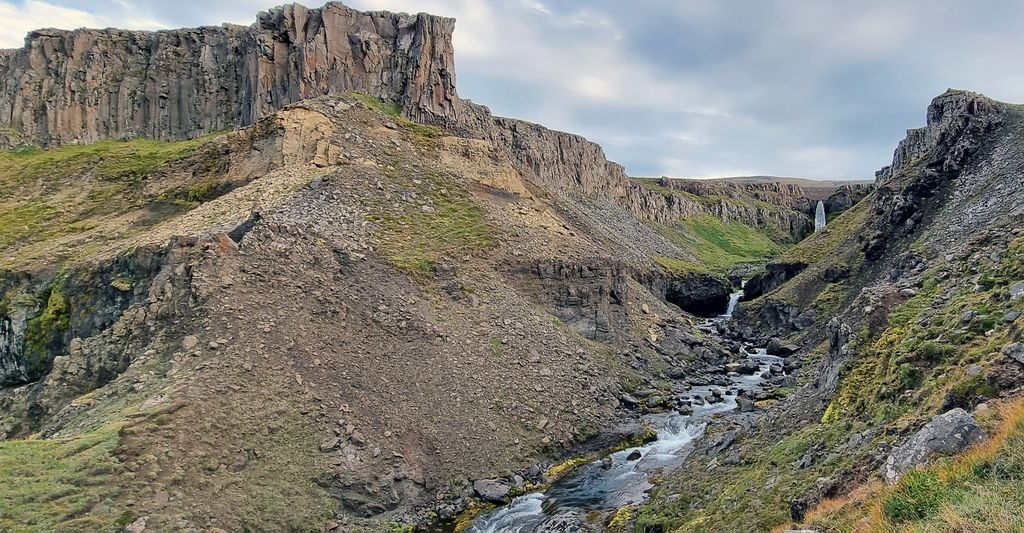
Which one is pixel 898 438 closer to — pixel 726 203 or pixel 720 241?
pixel 720 241

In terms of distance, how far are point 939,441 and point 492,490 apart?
15380 mm

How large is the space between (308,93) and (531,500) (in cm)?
3564

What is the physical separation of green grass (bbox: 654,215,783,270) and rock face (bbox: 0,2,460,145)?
246ft

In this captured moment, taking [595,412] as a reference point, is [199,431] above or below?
above

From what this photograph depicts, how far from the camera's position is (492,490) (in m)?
20.9

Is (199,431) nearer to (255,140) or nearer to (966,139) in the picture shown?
(255,140)

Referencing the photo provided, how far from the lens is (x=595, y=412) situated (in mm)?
27312

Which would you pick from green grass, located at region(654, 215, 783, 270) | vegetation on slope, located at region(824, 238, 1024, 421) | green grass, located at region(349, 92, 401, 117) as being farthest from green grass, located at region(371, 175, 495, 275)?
green grass, located at region(654, 215, 783, 270)

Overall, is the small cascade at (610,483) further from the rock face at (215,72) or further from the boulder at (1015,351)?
the rock face at (215,72)

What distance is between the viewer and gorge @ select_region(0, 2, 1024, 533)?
1409 centimetres

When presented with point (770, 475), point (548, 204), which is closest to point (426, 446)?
point (770, 475)

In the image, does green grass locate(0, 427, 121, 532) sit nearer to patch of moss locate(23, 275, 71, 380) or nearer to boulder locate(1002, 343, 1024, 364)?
patch of moss locate(23, 275, 71, 380)

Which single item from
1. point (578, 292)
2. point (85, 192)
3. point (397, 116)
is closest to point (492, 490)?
point (578, 292)

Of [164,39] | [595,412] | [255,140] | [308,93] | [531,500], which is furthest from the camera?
[164,39]
